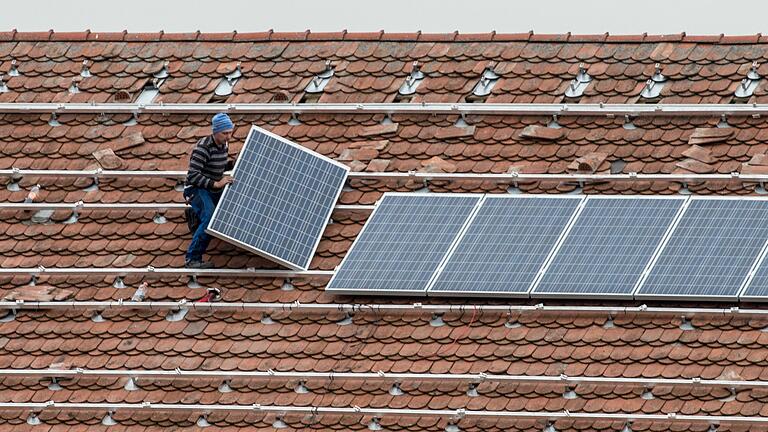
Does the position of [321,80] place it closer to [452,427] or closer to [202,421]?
[202,421]

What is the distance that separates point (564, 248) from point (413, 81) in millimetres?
3427

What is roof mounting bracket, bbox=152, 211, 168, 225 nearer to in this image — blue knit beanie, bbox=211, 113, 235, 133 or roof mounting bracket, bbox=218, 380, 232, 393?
blue knit beanie, bbox=211, 113, 235, 133

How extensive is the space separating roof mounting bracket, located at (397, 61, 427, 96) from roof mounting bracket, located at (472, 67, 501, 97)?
0.69 metres

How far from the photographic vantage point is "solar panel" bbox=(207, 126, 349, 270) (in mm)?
33750

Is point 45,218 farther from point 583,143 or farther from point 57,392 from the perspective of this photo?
point 583,143

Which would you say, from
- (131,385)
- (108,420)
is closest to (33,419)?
(108,420)

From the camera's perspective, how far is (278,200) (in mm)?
34188

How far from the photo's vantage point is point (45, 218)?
3484 centimetres

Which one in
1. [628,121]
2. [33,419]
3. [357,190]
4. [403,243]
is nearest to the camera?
[33,419]

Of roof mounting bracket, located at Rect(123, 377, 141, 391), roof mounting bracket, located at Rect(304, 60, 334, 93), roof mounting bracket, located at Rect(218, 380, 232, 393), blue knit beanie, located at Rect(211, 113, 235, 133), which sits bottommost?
roof mounting bracket, located at Rect(123, 377, 141, 391)

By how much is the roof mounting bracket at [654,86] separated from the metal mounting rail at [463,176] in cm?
118

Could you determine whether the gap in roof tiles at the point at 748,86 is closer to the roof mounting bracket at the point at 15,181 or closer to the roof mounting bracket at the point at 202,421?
the roof mounting bracket at the point at 202,421

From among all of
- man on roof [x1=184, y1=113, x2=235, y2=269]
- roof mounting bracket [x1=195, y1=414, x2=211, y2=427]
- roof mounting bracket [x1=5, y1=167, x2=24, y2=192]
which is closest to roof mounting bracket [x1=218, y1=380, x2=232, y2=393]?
roof mounting bracket [x1=195, y1=414, x2=211, y2=427]

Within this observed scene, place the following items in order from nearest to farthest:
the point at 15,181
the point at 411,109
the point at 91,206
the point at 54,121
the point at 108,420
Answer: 1. the point at 108,420
2. the point at 91,206
3. the point at 411,109
4. the point at 15,181
5. the point at 54,121
